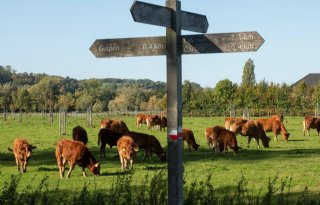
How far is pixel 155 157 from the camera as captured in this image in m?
21.1

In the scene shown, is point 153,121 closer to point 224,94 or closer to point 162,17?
point 162,17

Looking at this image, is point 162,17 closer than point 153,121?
Yes

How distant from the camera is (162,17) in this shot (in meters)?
5.42

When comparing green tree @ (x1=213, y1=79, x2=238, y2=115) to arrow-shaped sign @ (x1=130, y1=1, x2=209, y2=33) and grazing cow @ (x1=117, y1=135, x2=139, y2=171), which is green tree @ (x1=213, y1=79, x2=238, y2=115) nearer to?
grazing cow @ (x1=117, y1=135, x2=139, y2=171)

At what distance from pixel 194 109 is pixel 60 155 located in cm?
6435

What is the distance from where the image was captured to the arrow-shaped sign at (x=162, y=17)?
521 cm

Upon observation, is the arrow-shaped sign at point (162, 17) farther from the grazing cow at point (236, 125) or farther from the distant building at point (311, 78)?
the distant building at point (311, 78)

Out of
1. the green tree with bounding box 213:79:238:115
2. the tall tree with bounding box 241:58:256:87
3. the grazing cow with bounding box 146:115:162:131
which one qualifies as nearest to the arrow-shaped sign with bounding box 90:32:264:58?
the grazing cow with bounding box 146:115:162:131

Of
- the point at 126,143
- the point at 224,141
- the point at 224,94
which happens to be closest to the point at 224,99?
the point at 224,94

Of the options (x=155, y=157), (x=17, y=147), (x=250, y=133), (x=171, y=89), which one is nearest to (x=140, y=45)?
(x=171, y=89)

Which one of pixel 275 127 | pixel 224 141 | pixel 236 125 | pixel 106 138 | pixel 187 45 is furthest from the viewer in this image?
pixel 275 127

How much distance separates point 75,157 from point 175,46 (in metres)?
10.5

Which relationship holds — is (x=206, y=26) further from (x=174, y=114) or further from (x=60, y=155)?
(x=60, y=155)

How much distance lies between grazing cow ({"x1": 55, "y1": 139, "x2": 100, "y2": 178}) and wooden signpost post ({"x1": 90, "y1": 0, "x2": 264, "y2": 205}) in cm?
1010
